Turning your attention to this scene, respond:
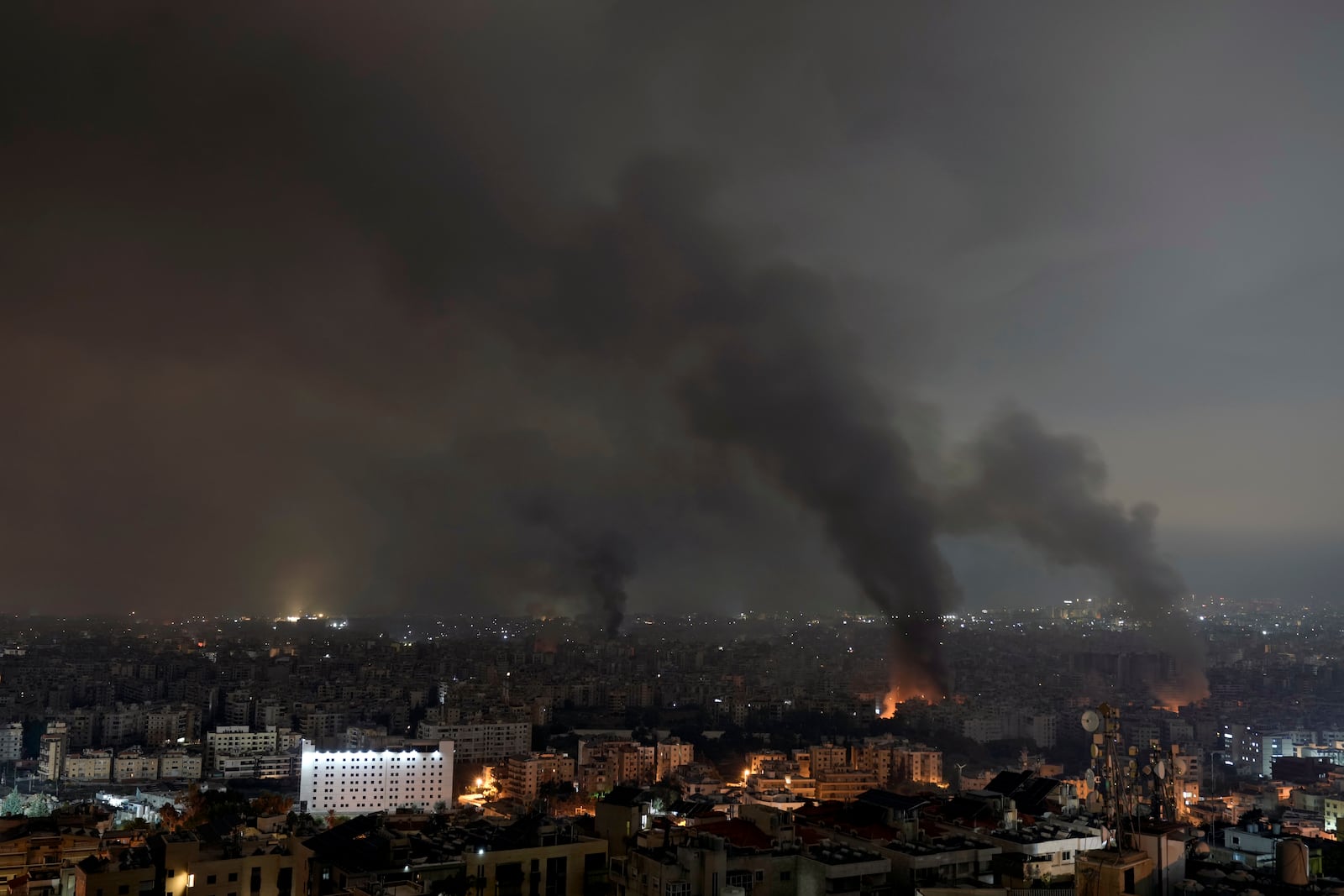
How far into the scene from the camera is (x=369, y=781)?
58.4 ft

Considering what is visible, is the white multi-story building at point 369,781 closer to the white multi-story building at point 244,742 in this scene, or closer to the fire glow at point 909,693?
the white multi-story building at point 244,742

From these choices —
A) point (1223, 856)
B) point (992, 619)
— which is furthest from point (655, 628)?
point (1223, 856)

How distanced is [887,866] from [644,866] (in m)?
1.43

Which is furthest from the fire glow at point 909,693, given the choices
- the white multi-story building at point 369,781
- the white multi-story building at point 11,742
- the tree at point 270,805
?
the white multi-story building at point 11,742

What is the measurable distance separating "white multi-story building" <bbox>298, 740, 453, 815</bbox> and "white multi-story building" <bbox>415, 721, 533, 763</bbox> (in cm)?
442

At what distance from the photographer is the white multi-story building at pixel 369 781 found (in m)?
17.6

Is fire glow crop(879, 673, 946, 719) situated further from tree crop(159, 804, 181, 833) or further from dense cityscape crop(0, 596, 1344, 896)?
tree crop(159, 804, 181, 833)

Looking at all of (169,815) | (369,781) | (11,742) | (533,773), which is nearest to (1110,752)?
(169,815)

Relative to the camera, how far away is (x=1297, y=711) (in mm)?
27250

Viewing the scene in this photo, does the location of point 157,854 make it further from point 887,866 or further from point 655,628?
point 655,628

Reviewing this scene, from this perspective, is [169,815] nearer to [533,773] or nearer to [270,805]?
[270,805]

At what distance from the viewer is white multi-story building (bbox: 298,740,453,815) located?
57.7 feet

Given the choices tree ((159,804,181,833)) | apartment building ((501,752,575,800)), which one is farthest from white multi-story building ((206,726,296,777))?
tree ((159,804,181,833))

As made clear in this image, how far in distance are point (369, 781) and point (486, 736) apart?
606cm
